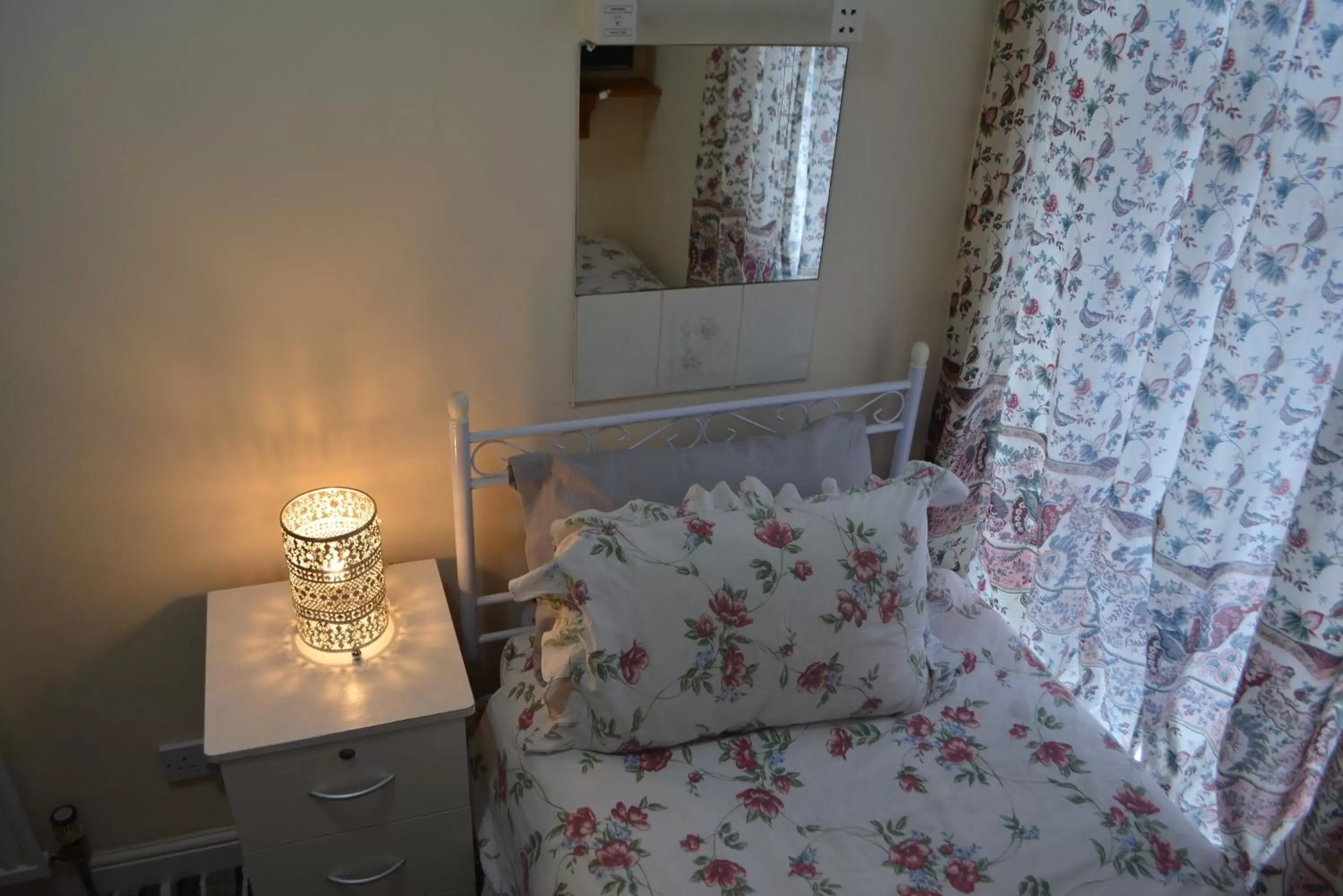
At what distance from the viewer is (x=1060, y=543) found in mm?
1979

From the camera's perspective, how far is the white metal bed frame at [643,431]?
1855 millimetres

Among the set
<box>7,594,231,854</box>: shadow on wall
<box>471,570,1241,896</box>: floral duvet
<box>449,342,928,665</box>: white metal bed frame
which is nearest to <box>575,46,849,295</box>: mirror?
<box>449,342,928,665</box>: white metal bed frame

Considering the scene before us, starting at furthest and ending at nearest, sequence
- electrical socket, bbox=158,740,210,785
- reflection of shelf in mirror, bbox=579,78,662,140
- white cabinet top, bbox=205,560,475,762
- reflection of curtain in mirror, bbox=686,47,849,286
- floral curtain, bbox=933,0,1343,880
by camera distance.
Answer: electrical socket, bbox=158,740,210,785, reflection of curtain in mirror, bbox=686,47,849,286, reflection of shelf in mirror, bbox=579,78,662,140, white cabinet top, bbox=205,560,475,762, floral curtain, bbox=933,0,1343,880

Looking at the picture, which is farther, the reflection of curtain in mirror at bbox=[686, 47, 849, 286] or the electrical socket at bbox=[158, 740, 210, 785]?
the electrical socket at bbox=[158, 740, 210, 785]

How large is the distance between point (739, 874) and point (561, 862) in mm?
271

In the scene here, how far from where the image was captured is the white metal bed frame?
1855mm

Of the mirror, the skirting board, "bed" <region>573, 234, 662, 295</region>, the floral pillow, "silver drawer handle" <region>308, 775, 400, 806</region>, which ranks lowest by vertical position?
the skirting board

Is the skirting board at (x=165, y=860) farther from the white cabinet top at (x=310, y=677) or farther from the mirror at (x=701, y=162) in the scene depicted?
the mirror at (x=701, y=162)

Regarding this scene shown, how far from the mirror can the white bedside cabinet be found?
77 cm

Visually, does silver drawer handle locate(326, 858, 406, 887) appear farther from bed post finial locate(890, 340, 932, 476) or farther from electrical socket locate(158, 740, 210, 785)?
bed post finial locate(890, 340, 932, 476)

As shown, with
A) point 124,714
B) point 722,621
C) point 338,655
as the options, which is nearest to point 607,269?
point 722,621

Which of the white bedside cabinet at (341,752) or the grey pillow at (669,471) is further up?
the grey pillow at (669,471)

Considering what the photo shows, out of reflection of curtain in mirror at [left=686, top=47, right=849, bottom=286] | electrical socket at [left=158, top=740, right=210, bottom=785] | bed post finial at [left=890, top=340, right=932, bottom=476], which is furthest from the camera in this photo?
bed post finial at [left=890, top=340, right=932, bottom=476]

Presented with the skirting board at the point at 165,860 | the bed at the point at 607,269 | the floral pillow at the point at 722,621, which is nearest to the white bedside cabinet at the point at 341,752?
the floral pillow at the point at 722,621
